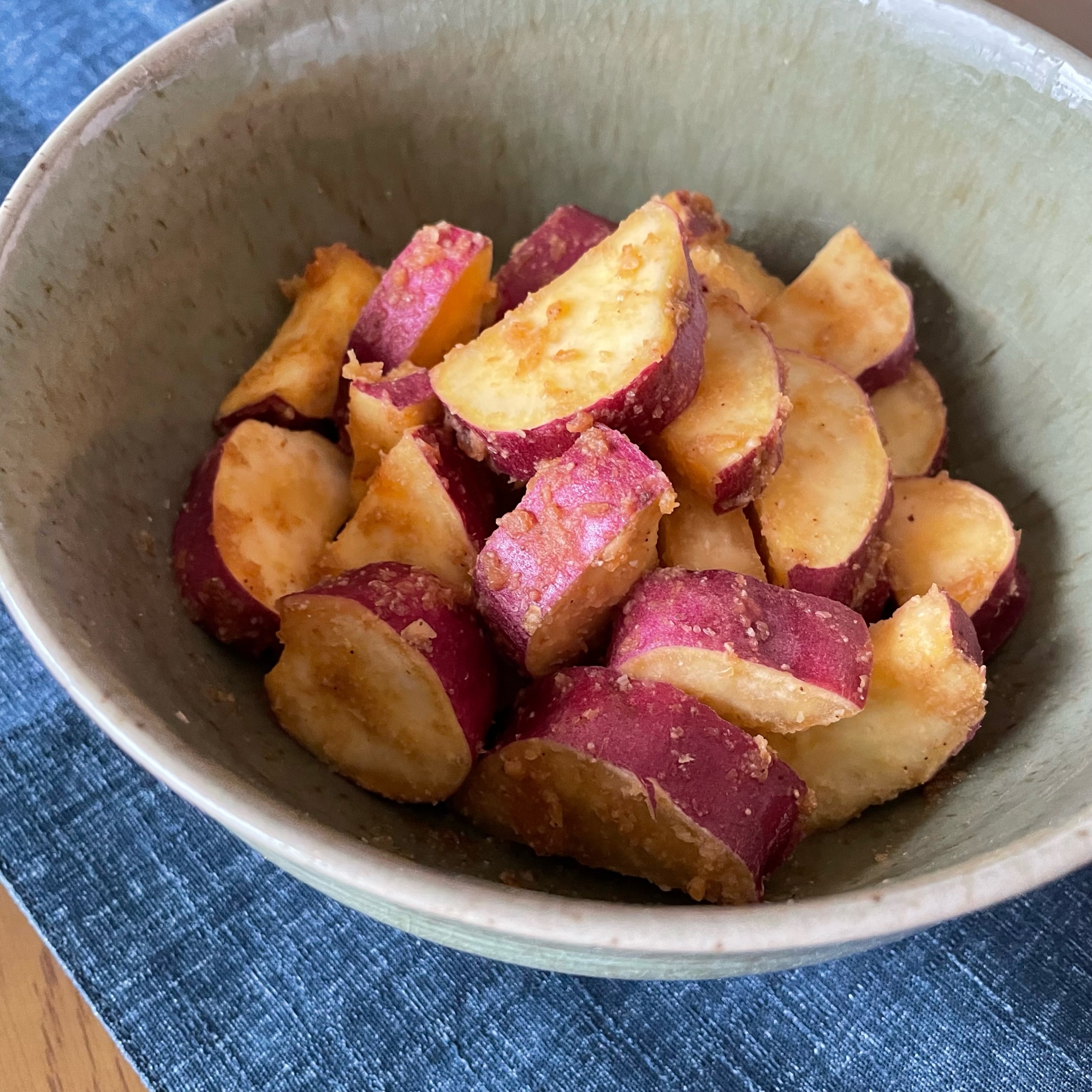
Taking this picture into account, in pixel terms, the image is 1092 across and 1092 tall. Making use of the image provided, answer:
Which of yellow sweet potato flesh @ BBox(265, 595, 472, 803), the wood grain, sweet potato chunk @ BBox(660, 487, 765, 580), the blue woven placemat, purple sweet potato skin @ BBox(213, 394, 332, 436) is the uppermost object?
sweet potato chunk @ BBox(660, 487, 765, 580)

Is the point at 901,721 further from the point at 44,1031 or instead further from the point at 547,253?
the point at 44,1031

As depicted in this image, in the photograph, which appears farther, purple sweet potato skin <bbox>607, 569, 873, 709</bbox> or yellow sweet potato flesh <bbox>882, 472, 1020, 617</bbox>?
yellow sweet potato flesh <bbox>882, 472, 1020, 617</bbox>

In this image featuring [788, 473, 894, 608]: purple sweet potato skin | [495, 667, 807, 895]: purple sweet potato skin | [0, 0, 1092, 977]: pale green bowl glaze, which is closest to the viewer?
[0, 0, 1092, 977]: pale green bowl glaze

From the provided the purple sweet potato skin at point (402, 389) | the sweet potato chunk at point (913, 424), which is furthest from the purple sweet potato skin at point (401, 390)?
the sweet potato chunk at point (913, 424)

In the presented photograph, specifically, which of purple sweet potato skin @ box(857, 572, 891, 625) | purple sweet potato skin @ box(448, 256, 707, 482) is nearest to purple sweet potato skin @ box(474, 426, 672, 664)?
purple sweet potato skin @ box(448, 256, 707, 482)

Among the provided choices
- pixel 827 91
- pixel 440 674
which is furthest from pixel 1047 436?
pixel 440 674

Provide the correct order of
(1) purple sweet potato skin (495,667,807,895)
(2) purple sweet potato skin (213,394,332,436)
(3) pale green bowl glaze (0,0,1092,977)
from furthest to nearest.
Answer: (2) purple sweet potato skin (213,394,332,436) → (1) purple sweet potato skin (495,667,807,895) → (3) pale green bowl glaze (0,0,1092,977)

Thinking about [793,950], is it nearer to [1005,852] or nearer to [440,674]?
[1005,852]

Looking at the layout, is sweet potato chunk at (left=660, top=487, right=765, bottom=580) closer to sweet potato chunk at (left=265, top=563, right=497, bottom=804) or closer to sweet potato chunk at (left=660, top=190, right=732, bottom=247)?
sweet potato chunk at (left=265, top=563, right=497, bottom=804)
